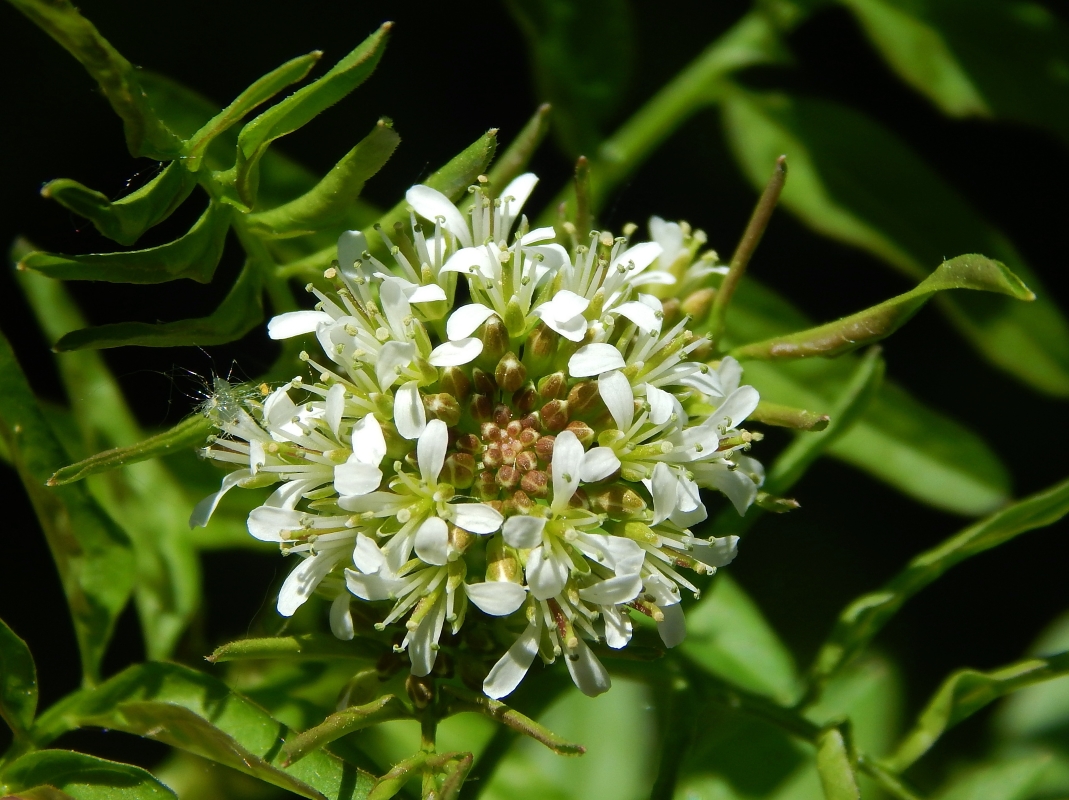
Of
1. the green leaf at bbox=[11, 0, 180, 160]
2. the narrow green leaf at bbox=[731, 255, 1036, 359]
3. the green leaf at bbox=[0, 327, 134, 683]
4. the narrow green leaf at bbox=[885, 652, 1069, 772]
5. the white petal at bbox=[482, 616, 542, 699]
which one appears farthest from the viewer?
the narrow green leaf at bbox=[885, 652, 1069, 772]

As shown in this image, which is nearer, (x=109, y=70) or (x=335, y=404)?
(x=109, y=70)

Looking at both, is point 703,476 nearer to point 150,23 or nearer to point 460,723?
point 460,723

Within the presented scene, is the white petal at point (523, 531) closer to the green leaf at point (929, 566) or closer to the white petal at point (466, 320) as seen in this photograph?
the white petal at point (466, 320)

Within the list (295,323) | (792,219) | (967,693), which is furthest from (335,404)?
(792,219)

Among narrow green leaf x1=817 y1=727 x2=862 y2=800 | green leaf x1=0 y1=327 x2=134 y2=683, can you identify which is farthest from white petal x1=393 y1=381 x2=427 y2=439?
narrow green leaf x1=817 y1=727 x2=862 y2=800

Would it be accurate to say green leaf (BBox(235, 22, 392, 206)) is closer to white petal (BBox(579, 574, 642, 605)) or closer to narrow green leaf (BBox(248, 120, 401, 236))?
narrow green leaf (BBox(248, 120, 401, 236))

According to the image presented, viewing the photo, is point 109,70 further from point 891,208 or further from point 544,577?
point 891,208
